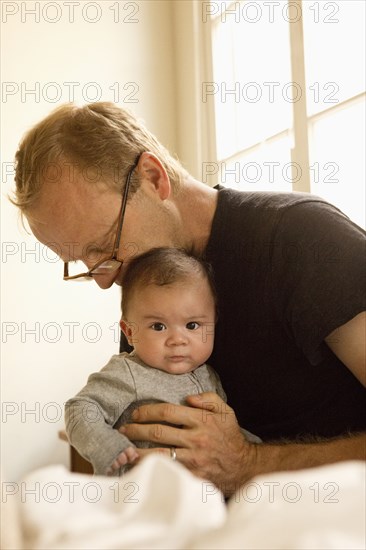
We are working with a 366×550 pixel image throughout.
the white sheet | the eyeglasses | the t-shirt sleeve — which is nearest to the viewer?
the white sheet

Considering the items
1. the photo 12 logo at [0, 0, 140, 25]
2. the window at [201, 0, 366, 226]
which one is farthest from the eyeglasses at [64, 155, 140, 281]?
the photo 12 logo at [0, 0, 140, 25]

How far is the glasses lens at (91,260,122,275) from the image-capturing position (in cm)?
138

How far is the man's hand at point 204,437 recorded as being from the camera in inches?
44.9

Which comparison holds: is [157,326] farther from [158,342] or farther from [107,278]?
[107,278]

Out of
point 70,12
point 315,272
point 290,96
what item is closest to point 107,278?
point 315,272

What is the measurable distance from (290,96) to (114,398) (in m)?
1.88

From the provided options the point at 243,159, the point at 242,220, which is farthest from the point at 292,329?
the point at 243,159

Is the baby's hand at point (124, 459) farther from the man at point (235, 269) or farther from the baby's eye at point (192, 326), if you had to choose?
the baby's eye at point (192, 326)

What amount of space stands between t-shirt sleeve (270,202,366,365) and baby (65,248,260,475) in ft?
0.53

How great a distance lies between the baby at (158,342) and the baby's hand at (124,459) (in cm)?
9

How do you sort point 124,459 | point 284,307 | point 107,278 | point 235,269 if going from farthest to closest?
point 107,278, point 235,269, point 284,307, point 124,459

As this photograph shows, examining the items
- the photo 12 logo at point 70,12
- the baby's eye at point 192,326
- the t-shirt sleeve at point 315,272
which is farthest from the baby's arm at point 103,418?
the photo 12 logo at point 70,12

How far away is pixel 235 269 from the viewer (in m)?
1.30

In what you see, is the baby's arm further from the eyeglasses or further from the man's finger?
the eyeglasses
